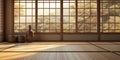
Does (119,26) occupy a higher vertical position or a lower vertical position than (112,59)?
higher

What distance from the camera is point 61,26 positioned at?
11328 millimetres

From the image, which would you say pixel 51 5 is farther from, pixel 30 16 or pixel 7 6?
pixel 7 6

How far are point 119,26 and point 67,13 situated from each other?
2454mm

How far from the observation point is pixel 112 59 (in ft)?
16.8

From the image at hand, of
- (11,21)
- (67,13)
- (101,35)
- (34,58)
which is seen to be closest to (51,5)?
(67,13)

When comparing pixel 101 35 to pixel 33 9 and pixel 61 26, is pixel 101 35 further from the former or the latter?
pixel 33 9

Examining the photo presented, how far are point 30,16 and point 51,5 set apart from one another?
3.55 feet

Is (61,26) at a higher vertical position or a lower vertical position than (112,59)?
higher

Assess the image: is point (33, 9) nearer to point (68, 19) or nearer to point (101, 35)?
point (68, 19)

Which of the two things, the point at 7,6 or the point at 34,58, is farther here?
the point at 7,6

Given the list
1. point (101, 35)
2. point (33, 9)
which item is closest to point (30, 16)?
point (33, 9)

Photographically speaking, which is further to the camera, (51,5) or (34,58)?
(51,5)

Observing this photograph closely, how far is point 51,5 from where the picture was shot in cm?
1143

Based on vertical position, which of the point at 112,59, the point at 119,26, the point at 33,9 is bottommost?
the point at 112,59
